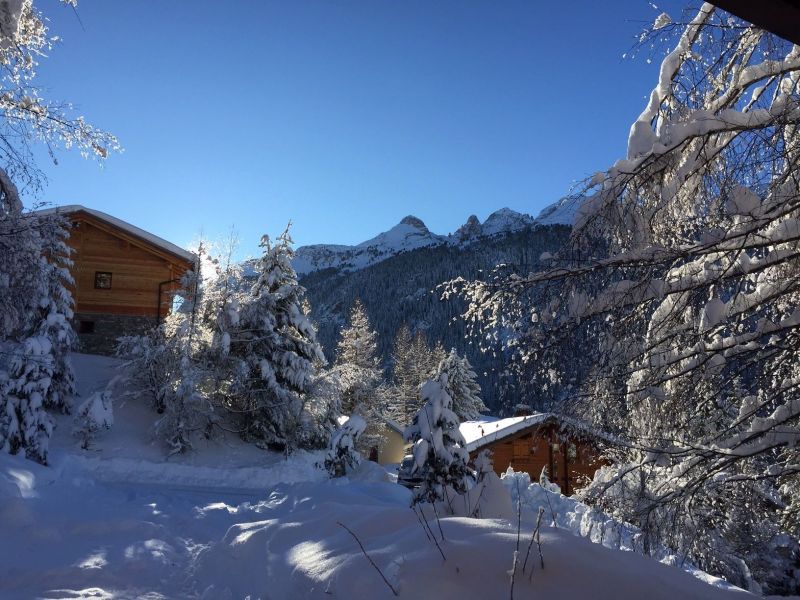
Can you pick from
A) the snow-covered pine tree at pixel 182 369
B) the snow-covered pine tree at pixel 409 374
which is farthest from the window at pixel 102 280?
the snow-covered pine tree at pixel 409 374

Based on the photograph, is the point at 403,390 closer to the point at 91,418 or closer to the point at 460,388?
the point at 460,388

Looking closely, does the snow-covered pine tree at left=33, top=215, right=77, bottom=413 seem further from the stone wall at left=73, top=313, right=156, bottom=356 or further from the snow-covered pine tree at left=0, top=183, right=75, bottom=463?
the stone wall at left=73, top=313, right=156, bottom=356

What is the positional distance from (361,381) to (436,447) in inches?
592

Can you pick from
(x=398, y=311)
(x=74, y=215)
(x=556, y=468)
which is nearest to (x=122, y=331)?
(x=74, y=215)

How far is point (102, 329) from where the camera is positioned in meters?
24.1

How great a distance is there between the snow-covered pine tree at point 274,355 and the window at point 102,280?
25.7ft

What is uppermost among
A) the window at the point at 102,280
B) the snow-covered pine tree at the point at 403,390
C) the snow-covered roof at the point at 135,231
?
the snow-covered roof at the point at 135,231

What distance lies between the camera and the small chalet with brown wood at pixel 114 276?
24016mm

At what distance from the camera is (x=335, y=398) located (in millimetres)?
21547

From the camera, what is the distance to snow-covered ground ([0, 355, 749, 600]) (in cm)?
311

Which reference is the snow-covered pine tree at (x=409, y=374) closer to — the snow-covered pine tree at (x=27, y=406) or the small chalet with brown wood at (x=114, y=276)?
the small chalet with brown wood at (x=114, y=276)

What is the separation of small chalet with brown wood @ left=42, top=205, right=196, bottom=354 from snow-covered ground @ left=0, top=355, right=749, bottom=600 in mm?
13472

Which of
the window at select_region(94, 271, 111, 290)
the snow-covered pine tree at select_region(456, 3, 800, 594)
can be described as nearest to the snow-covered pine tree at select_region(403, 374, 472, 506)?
the snow-covered pine tree at select_region(456, 3, 800, 594)

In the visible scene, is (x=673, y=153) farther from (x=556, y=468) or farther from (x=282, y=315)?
(x=556, y=468)
